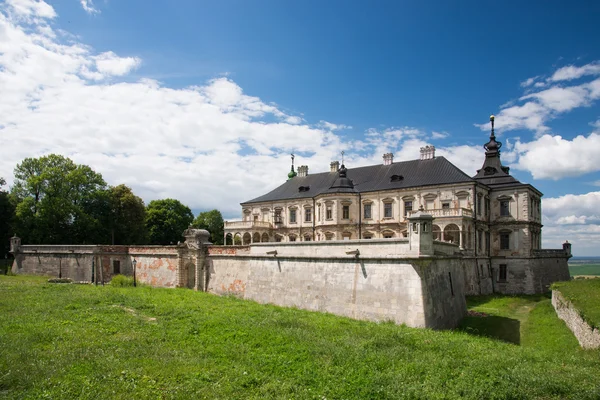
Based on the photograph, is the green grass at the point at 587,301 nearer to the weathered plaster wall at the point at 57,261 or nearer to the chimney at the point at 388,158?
the chimney at the point at 388,158

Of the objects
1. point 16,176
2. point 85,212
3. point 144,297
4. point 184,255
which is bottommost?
point 144,297

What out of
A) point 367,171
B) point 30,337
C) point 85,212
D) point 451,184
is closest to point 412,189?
point 451,184

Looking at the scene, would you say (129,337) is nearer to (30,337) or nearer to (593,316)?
(30,337)

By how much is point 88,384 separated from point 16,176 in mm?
40086

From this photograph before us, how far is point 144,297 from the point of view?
22547 mm

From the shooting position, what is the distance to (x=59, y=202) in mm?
38625

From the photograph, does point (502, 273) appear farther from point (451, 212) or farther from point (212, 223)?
point (212, 223)

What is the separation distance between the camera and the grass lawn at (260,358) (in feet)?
31.0

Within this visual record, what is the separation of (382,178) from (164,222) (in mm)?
30945

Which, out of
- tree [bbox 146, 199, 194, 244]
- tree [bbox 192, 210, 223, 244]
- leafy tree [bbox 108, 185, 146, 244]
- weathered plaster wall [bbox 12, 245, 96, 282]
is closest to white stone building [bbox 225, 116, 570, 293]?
leafy tree [bbox 108, 185, 146, 244]

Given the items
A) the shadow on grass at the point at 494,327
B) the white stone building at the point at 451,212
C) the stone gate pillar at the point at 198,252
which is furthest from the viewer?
the white stone building at the point at 451,212

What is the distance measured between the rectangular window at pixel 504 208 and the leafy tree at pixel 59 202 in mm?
38024

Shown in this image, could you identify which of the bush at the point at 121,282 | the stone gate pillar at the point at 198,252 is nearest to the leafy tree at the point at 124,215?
the bush at the point at 121,282

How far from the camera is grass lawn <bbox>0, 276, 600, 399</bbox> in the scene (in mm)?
9461
